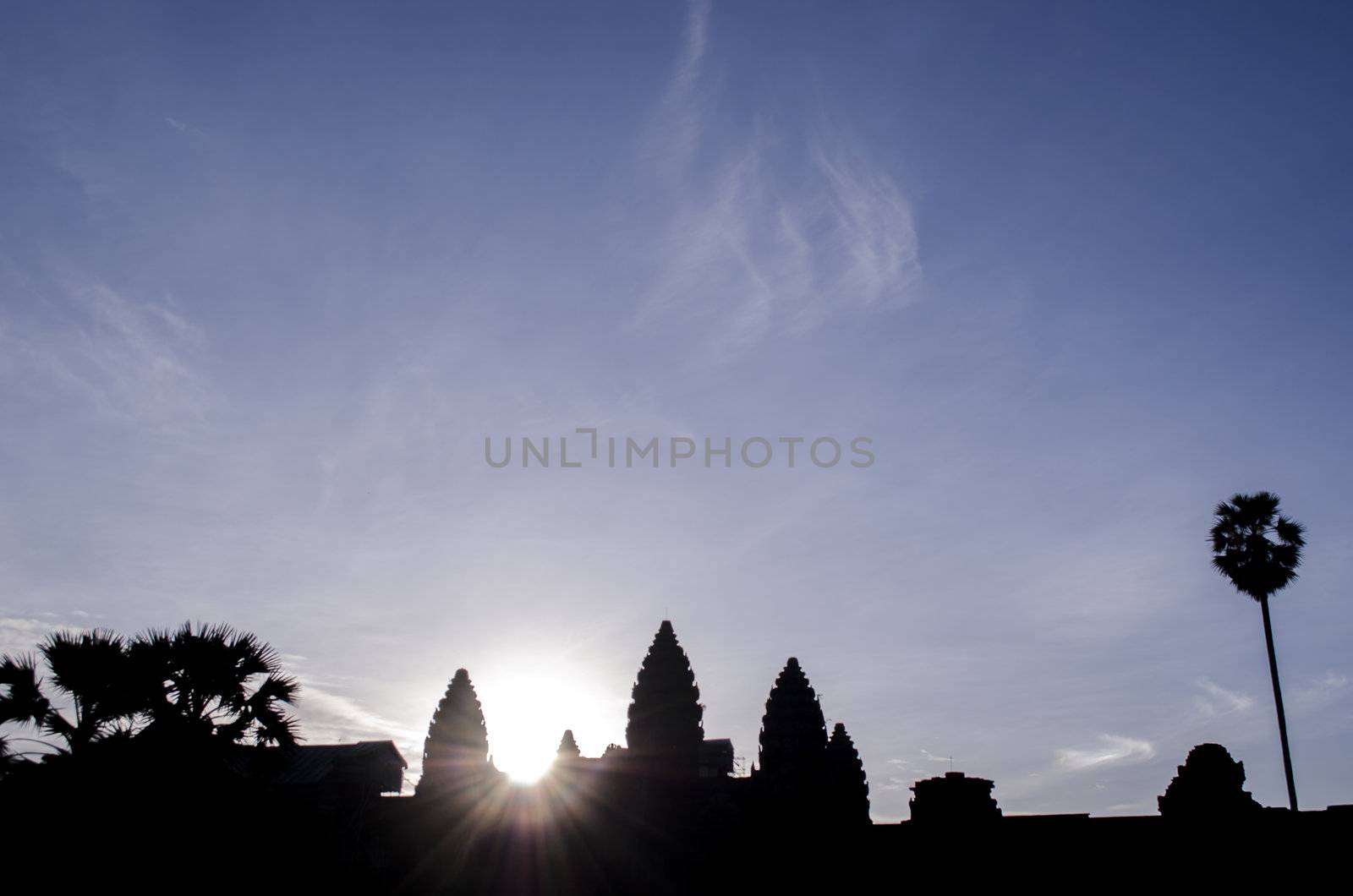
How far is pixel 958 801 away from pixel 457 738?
164 feet

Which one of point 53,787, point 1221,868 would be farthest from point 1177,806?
point 53,787

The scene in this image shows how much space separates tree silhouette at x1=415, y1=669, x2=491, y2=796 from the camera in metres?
62.3

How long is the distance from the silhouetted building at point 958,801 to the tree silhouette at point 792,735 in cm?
3428

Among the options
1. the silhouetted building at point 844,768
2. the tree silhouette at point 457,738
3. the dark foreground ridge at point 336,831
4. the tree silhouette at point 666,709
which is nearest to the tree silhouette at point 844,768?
the silhouetted building at point 844,768

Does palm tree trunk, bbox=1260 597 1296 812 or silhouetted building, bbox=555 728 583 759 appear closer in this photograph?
palm tree trunk, bbox=1260 597 1296 812

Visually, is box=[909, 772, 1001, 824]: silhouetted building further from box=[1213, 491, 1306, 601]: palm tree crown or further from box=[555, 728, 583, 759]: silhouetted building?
box=[555, 728, 583, 759]: silhouetted building

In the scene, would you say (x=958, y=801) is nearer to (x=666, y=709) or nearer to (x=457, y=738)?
(x=666, y=709)

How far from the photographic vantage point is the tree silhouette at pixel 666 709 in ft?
203

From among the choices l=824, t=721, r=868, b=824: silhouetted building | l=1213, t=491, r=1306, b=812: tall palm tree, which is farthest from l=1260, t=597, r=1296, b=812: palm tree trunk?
l=824, t=721, r=868, b=824: silhouetted building

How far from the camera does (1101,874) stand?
63.4 ft

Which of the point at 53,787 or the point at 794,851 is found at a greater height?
the point at 53,787

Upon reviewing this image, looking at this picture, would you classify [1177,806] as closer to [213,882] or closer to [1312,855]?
[1312,855]

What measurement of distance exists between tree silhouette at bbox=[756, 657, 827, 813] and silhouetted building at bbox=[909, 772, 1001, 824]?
112 feet

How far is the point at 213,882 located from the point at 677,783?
2044 centimetres
